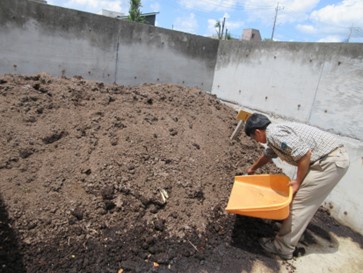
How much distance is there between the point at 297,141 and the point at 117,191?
69.9 inches

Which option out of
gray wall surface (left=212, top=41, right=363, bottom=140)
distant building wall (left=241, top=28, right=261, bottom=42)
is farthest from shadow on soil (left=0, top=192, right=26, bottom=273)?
distant building wall (left=241, top=28, right=261, bottom=42)

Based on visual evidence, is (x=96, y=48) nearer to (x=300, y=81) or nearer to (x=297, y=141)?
(x=300, y=81)

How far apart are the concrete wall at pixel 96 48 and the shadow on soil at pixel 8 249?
10.0 feet

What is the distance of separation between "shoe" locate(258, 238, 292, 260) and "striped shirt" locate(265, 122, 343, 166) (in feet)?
2.86

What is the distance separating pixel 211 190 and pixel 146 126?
1.22 metres

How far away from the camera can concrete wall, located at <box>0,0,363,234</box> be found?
12.1 ft

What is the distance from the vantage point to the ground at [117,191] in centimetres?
247

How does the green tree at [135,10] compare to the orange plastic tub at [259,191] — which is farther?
the green tree at [135,10]

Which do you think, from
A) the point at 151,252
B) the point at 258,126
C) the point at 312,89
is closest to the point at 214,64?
the point at 312,89

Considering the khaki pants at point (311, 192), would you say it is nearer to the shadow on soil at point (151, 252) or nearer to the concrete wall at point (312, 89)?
the shadow on soil at point (151, 252)

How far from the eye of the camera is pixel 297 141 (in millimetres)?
2408

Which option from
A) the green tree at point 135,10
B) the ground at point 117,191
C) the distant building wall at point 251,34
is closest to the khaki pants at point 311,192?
the ground at point 117,191

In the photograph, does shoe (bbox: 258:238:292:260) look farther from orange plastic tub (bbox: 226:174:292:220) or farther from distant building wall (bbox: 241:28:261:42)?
distant building wall (bbox: 241:28:261:42)

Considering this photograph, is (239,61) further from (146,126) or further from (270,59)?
(146,126)
